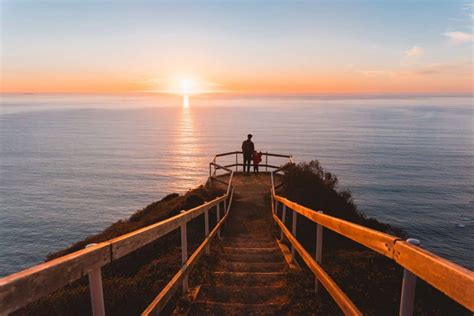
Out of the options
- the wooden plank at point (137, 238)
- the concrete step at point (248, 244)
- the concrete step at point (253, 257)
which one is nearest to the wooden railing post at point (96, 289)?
the wooden plank at point (137, 238)

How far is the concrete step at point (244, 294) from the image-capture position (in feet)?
16.3

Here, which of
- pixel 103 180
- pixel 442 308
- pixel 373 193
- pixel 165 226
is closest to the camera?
pixel 165 226

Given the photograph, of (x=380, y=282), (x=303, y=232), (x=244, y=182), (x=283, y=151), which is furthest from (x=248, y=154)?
(x=283, y=151)

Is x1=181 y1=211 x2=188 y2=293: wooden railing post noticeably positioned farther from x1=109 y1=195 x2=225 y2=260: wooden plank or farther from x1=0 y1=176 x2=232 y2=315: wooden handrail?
x1=0 y1=176 x2=232 y2=315: wooden handrail

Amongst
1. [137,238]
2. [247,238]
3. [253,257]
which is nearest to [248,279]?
[253,257]

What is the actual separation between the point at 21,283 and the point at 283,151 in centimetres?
6816

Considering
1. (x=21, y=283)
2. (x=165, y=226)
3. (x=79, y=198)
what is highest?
(x=21, y=283)

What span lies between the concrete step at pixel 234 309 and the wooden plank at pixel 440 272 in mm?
2603

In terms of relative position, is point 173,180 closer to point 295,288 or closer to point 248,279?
point 248,279

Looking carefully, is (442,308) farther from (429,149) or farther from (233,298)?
(429,149)

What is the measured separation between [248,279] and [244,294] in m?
0.77

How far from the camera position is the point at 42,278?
6.13 feet

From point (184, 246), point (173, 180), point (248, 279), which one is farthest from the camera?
point (173, 180)

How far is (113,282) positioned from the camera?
662cm
